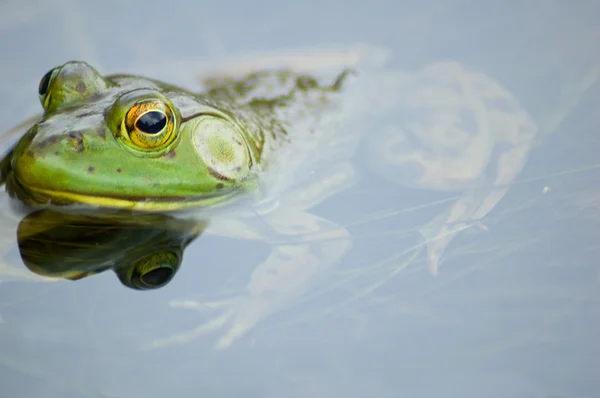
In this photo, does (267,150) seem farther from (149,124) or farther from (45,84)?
(45,84)

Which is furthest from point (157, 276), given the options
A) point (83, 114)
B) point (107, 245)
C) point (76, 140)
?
point (83, 114)

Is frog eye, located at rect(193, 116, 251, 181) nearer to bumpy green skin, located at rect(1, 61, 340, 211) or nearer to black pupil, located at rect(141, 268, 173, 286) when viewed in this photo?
bumpy green skin, located at rect(1, 61, 340, 211)

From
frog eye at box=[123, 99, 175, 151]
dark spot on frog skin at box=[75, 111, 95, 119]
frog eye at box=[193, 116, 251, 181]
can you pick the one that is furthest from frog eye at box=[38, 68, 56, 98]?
frog eye at box=[193, 116, 251, 181]

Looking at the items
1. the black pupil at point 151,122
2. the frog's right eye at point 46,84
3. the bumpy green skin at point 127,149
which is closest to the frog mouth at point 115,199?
the bumpy green skin at point 127,149

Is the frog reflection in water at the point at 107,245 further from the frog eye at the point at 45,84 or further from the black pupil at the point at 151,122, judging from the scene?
the frog eye at the point at 45,84

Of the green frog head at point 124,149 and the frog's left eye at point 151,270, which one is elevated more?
the green frog head at point 124,149

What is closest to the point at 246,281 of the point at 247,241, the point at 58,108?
the point at 247,241

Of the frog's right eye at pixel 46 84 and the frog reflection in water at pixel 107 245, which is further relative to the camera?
the frog's right eye at pixel 46 84

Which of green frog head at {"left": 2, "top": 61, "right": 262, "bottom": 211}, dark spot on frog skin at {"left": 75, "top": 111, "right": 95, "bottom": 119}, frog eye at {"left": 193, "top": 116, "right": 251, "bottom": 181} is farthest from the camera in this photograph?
frog eye at {"left": 193, "top": 116, "right": 251, "bottom": 181}
